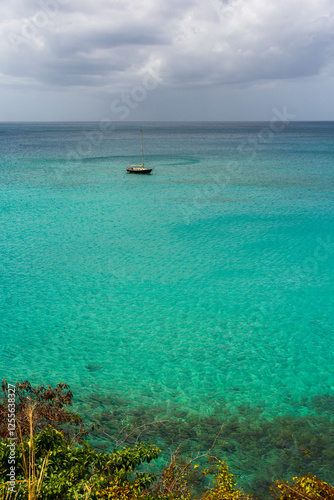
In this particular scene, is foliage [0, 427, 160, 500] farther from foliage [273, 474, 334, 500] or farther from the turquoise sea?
the turquoise sea

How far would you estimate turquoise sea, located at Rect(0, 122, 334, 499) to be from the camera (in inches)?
420

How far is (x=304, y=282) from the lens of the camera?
1934cm

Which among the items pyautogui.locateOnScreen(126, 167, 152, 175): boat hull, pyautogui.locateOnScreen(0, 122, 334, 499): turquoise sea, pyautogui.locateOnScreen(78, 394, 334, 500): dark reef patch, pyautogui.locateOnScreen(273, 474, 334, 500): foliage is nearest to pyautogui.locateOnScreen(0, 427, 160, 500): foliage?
pyautogui.locateOnScreen(78, 394, 334, 500): dark reef patch

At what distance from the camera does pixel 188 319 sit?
16172 millimetres

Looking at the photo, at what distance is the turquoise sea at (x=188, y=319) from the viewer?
1066 centimetres

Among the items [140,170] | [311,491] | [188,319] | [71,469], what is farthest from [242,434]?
[140,170]

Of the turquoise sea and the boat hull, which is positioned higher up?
the boat hull

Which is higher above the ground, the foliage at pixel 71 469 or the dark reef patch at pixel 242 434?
the foliage at pixel 71 469

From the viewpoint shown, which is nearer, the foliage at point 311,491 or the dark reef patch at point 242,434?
the foliage at point 311,491

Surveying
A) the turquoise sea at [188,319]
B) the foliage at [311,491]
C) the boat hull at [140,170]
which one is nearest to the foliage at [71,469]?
the foliage at [311,491]

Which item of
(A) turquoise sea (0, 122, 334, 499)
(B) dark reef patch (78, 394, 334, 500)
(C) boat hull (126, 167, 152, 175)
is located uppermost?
(C) boat hull (126, 167, 152, 175)

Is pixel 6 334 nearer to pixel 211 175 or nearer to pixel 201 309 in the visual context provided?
pixel 201 309

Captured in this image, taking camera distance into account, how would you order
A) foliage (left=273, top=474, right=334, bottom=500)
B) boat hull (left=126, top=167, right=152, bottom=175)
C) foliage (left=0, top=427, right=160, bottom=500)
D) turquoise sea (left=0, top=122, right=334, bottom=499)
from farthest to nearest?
boat hull (left=126, top=167, right=152, bottom=175)
turquoise sea (left=0, top=122, right=334, bottom=499)
foliage (left=273, top=474, right=334, bottom=500)
foliage (left=0, top=427, right=160, bottom=500)

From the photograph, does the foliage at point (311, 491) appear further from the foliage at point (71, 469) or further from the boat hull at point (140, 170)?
the boat hull at point (140, 170)
